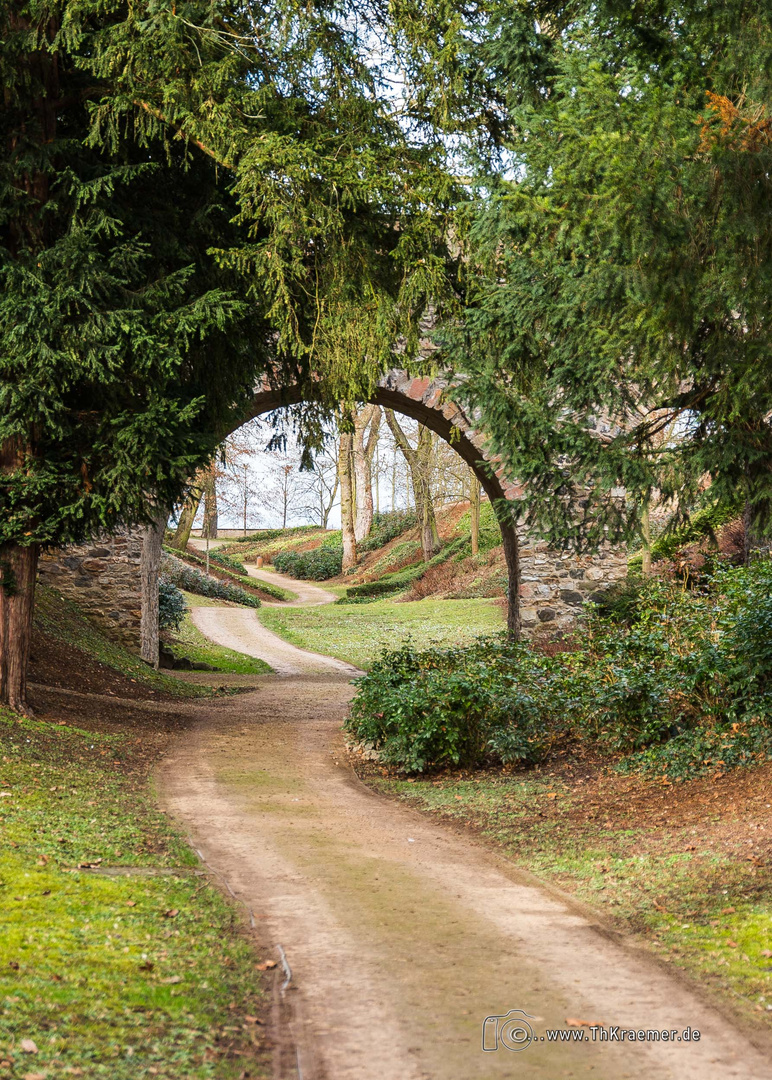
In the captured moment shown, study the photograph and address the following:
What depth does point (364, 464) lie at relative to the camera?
33.3 metres

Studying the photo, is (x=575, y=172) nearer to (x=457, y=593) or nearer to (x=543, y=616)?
(x=543, y=616)

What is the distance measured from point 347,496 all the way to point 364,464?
151 cm

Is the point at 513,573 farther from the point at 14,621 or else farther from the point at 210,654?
the point at 14,621

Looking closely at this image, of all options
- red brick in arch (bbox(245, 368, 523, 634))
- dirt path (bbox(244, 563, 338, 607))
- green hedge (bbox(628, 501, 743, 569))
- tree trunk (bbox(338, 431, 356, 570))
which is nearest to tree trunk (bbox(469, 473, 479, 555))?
tree trunk (bbox(338, 431, 356, 570))

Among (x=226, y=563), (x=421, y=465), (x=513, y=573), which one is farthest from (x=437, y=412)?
(x=226, y=563)

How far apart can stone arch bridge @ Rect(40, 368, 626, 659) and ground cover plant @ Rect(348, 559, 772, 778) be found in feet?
17.7

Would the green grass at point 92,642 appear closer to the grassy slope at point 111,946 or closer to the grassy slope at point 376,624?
the grassy slope at point 376,624

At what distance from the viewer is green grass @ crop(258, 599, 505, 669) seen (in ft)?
63.6

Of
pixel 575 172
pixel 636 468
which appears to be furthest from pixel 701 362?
pixel 575 172

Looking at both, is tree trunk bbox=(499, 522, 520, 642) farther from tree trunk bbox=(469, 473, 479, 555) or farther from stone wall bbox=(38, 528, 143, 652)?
tree trunk bbox=(469, 473, 479, 555)

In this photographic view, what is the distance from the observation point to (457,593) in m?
26.8

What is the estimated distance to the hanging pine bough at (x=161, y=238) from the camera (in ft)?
23.8

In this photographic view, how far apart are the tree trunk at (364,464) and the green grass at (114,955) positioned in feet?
75.9

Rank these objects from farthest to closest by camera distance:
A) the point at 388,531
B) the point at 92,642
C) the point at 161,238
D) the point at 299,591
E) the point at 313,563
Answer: the point at 313,563 < the point at 388,531 < the point at 299,591 < the point at 92,642 < the point at 161,238
